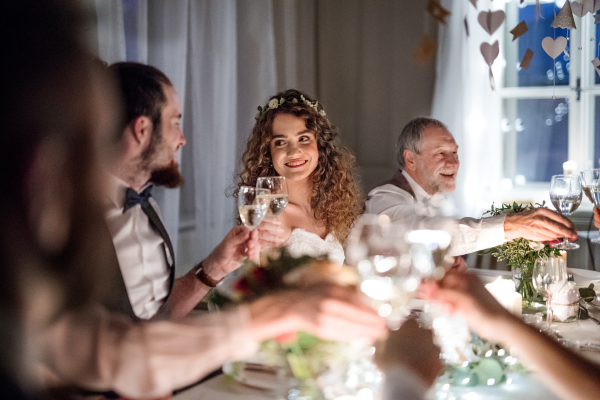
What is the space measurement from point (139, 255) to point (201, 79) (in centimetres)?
A: 144

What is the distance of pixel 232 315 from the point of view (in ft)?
2.08

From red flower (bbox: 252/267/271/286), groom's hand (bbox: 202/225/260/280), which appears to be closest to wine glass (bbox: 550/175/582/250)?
groom's hand (bbox: 202/225/260/280)

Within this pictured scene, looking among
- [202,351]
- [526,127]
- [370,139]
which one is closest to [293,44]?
[370,139]

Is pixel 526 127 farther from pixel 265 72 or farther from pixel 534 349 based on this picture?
pixel 534 349

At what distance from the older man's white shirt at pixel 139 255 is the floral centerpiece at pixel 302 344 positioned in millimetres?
658

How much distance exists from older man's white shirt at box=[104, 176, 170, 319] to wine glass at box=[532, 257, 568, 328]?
3.53 ft

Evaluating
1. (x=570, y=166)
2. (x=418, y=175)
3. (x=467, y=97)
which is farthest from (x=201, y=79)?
(x=570, y=166)

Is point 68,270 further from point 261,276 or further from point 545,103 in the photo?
point 545,103

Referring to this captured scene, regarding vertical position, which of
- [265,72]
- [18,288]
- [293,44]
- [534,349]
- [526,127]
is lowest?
[534,349]

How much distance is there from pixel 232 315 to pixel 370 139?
3441 millimetres

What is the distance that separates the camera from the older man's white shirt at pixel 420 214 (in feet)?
5.80

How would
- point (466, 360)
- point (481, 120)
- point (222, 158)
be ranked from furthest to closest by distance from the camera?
point (481, 120)
point (222, 158)
point (466, 360)

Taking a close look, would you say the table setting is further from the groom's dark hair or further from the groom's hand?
the groom's dark hair

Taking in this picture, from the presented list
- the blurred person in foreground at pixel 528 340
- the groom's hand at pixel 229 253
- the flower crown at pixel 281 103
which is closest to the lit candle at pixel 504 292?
the blurred person in foreground at pixel 528 340
